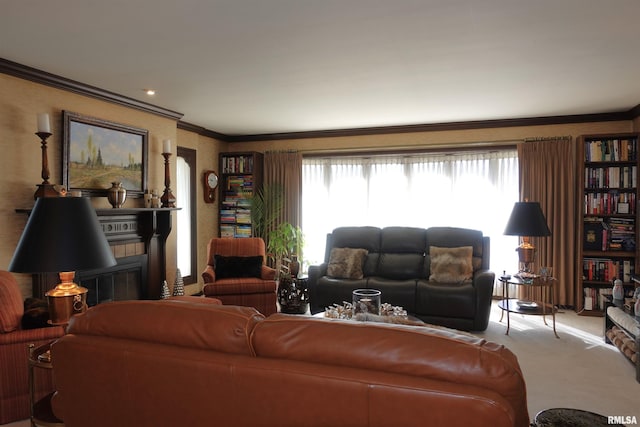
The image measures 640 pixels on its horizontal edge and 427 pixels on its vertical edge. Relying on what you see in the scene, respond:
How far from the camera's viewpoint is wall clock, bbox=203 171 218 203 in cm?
632

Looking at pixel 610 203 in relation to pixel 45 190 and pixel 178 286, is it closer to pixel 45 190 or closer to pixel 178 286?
pixel 178 286

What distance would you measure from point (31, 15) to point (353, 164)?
14.9 ft

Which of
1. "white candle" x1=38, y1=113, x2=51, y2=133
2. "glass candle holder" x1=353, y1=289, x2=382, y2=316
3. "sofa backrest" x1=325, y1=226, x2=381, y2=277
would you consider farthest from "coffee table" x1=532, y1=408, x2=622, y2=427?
"white candle" x1=38, y1=113, x2=51, y2=133

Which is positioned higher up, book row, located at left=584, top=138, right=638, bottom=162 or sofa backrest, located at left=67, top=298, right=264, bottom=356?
book row, located at left=584, top=138, right=638, bottom=162

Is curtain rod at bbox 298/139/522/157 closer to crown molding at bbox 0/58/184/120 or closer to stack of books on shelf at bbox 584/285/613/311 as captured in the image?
stack of books on shelf at bbox 584/285/613/311

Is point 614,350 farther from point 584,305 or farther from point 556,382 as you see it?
point 584,305

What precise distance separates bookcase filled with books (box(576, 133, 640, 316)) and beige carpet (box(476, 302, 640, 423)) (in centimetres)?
49

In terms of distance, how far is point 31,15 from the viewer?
248cm

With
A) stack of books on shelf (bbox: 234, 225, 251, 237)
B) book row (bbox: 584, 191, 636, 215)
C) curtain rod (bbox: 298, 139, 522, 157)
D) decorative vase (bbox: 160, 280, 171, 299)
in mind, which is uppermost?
curtain rod (bbox: 298, 139, 522, 157)

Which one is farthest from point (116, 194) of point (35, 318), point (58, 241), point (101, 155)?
point (58, 241)

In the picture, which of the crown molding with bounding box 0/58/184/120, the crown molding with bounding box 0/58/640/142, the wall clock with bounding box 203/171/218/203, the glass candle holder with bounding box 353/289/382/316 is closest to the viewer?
the glass candle holder with bounding box 353/289/382/316

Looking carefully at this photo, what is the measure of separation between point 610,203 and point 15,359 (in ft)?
19.4

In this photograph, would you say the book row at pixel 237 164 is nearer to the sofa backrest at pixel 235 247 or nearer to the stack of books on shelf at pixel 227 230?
the stack of books on shelf at pixel 227 230

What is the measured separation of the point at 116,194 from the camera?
4164mm
